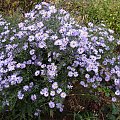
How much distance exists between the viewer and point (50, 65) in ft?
10.5

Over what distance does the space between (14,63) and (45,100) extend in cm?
43

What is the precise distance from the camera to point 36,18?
3.69 meters

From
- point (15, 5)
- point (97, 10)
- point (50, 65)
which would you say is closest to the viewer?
point (50, 65)

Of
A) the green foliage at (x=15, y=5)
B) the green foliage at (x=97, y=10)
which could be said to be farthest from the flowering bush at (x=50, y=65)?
the green foliage at (x=15, y=5)

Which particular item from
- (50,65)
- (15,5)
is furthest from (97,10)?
(50,65)

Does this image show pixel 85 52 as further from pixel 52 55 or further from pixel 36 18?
pixel 36 18

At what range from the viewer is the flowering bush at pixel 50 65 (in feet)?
10.4

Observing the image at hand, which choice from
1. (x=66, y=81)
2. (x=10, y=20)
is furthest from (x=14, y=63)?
(x=10, y=20)

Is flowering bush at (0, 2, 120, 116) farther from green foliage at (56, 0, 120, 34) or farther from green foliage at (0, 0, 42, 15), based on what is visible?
green foliage at (0, 0, 42, 15)

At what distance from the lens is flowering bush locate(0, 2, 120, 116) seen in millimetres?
3178

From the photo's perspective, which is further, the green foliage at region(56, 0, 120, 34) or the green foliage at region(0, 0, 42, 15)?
the green foliage at region(0, 0, 42, 15)

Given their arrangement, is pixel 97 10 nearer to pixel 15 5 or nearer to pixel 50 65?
pixel 15 5

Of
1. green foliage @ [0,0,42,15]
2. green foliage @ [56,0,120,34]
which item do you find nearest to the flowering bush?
green foliage @ [56,0,120,34]

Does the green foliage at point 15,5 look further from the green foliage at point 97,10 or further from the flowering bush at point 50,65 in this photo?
the flowering bush at point 50,65
